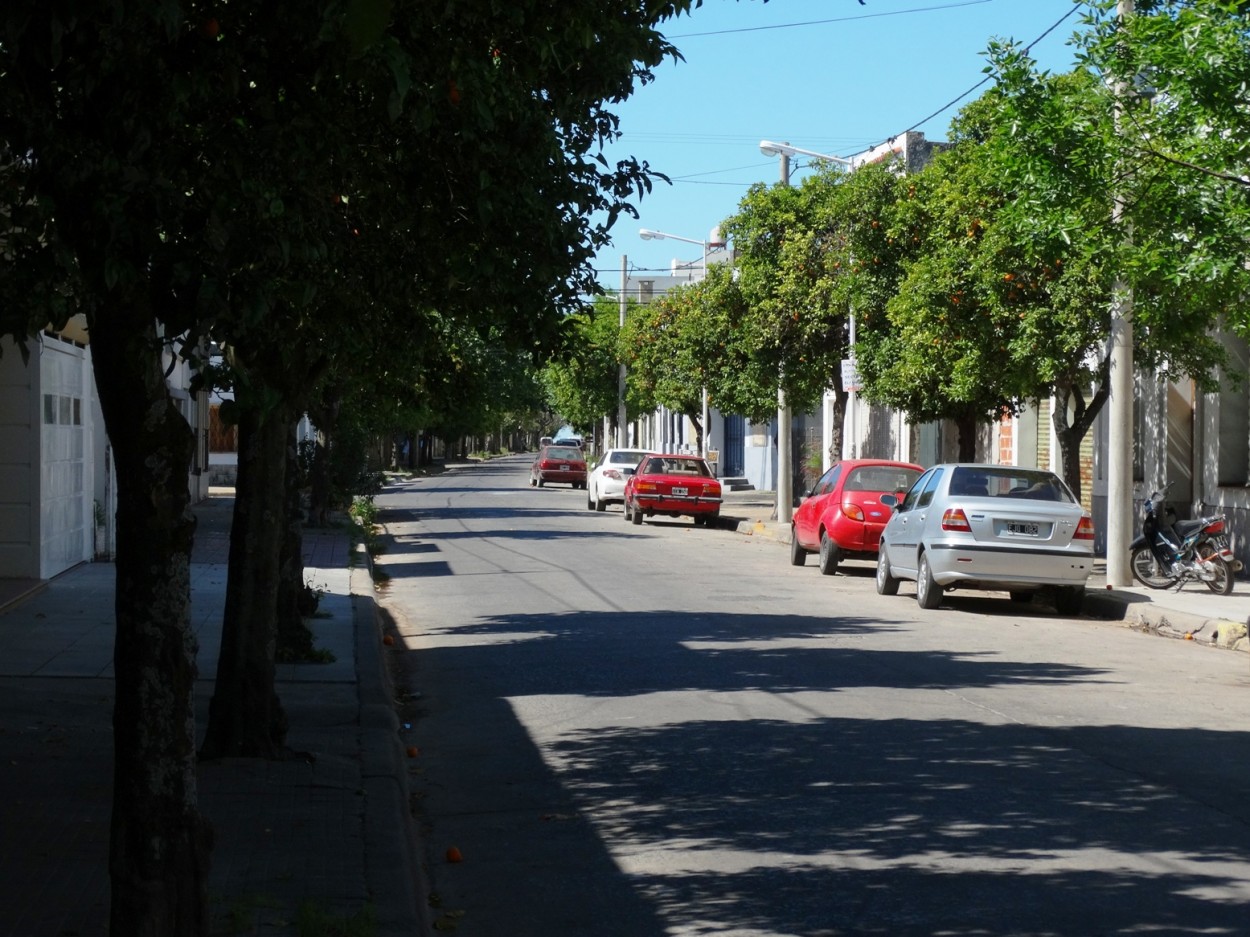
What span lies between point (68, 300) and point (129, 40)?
85cm

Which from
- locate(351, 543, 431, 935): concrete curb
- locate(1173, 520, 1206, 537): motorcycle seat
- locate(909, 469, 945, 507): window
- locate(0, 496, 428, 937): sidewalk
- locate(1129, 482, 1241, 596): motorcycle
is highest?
locate(909, 469, 945, 507): window

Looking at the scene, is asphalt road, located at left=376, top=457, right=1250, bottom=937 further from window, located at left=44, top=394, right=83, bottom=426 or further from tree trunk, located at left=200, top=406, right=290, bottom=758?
window, located at left=44, top=394, right=83, bottom=426

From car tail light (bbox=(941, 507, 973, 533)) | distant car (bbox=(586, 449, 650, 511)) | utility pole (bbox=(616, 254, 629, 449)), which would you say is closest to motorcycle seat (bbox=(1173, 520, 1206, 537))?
car tail light (bbox=(941, 507, 973, 533))

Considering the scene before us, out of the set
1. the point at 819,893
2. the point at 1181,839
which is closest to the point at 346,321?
the point at 819,893

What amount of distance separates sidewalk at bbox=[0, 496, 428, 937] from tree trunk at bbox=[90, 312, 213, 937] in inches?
24.1

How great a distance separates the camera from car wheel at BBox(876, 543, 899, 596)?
1959 cm

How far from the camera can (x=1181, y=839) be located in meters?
7.41

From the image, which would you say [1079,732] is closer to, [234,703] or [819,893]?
[819,893]

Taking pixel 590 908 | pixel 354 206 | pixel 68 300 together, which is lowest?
A: pixel 590 908

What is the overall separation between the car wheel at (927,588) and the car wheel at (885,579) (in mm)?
1267

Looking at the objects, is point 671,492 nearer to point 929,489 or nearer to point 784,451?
point 784,451

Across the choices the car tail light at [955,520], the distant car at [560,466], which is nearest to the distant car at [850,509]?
the car tail light at [955,520]

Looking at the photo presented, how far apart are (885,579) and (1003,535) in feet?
8.44

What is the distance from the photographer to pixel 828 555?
75.3 ft
